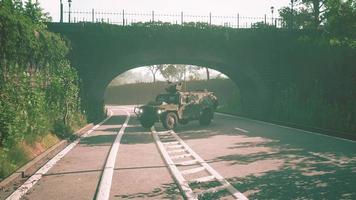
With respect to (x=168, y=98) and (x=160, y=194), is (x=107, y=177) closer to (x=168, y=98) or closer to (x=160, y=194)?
(x=160, y=194)

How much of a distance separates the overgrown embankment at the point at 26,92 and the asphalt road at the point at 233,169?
→ 1003 millimetres

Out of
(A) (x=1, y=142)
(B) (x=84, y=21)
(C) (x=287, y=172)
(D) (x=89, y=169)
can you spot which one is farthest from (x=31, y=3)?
(C) (x=287, y=172)

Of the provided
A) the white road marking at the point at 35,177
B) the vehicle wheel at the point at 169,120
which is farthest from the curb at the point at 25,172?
the vehicle wheel at the point at 169,120

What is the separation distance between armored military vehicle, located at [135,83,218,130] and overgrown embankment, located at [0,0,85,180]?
3744mm

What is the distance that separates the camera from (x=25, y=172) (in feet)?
24.8

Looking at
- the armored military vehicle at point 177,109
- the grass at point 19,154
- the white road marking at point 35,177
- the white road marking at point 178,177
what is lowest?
the white road marking at point 35,177

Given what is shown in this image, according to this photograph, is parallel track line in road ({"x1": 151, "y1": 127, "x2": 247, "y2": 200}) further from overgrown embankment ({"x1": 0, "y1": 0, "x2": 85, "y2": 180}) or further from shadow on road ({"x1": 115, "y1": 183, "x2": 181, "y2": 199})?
overgrown embankment ({"x1": 0, "y1": 0, "x2": 85, "y2": 180})

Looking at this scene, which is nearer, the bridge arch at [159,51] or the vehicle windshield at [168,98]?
the vehicle windshield at [168,98]

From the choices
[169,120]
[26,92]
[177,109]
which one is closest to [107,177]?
[26,92]

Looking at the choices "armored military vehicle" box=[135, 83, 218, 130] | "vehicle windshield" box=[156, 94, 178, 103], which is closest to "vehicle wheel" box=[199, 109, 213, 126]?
"armored military vehicle" box=[135, 83, 218, 130]

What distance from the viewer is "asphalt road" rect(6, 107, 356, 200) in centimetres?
609

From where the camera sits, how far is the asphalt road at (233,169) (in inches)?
240

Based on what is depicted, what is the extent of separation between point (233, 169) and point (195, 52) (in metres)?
16.6

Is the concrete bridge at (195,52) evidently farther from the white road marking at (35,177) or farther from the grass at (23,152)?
the white road marking at (35,177)
